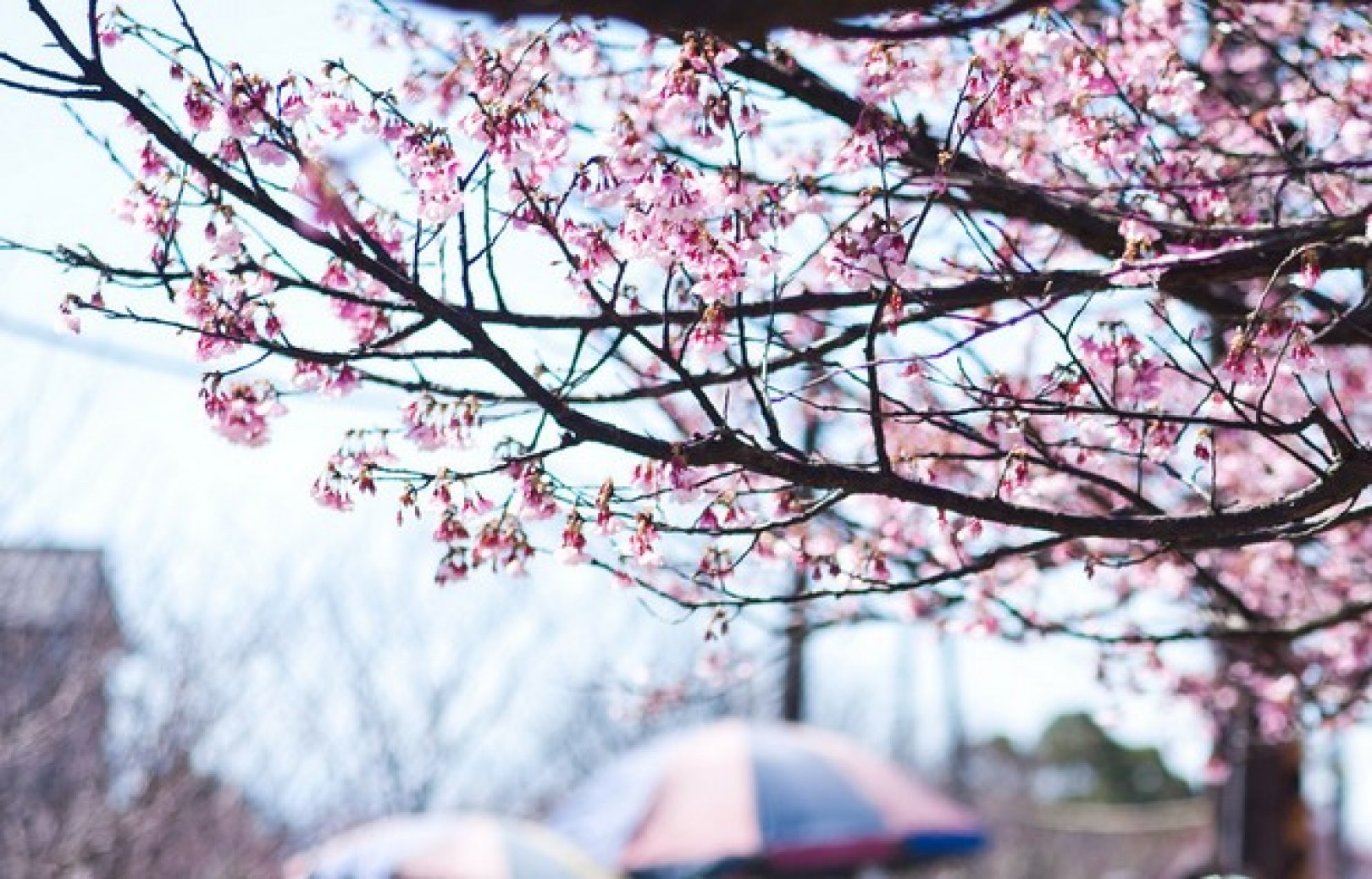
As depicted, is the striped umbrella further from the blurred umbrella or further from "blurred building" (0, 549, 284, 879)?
"blurred building" (0, 549, 284, 879)

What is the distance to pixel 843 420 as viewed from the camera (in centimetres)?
733

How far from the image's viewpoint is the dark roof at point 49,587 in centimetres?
1200

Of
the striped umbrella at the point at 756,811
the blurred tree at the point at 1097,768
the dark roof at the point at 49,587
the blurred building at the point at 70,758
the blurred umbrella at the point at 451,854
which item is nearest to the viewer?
the blurred umbrella at the point at 451,854

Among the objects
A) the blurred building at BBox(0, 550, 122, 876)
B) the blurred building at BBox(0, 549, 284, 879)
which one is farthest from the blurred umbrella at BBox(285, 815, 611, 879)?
the blurred building at BBox(0, 549, 284, 879)

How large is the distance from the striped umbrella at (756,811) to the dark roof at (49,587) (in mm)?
4428

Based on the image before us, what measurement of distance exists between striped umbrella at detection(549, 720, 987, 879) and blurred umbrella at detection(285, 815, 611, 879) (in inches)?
30.9

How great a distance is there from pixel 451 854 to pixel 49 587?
6.35m

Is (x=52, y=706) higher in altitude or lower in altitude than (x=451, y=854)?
higher

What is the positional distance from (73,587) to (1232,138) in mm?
10735

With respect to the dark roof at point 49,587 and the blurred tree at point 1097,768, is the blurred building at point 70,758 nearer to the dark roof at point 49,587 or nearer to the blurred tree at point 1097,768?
the dark roof at point 49,587

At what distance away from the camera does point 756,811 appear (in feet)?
31.9

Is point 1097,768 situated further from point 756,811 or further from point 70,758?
point 756,811

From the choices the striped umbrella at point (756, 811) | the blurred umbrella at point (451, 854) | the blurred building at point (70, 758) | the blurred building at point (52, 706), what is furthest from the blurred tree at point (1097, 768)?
the blurred umbrella at point (451, 854)

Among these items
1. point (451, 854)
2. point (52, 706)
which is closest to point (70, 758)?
point (52, 706)
